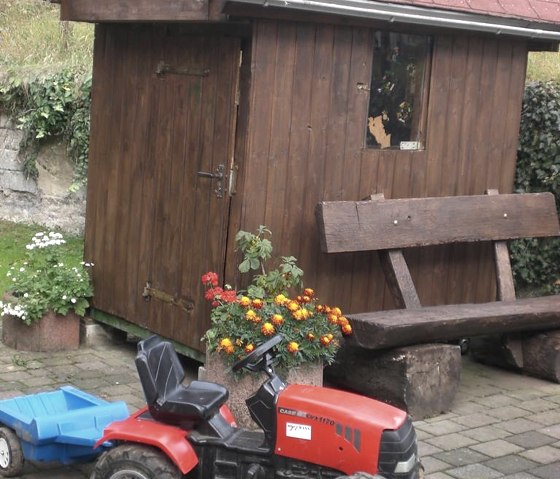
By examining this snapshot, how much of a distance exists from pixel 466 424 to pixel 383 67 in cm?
254

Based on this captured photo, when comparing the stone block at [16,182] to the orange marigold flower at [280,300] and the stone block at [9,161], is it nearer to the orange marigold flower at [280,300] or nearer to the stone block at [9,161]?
the stone block at [9,161]

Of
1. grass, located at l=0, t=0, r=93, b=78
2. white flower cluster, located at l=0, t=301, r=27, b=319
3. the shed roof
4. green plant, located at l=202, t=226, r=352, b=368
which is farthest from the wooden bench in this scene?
grass, located at l=0, t=0, r=93, b=78

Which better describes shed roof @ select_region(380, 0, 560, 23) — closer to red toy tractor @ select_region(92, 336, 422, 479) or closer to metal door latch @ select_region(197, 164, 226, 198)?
metal door latch @ select_region(197, 164, 226, 198)

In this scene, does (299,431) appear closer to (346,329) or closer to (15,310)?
(346,329)

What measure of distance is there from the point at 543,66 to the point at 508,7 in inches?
193

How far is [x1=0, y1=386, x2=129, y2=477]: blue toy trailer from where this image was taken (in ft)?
16.2

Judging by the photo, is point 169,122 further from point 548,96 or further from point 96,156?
point 548,96

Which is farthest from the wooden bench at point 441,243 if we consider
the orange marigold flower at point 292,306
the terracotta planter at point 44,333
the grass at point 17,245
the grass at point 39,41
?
the grass at point 39,41

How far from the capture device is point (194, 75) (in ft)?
22.5

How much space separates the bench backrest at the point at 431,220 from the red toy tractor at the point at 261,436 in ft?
6.96

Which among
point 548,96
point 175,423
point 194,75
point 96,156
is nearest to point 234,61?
point 194,75

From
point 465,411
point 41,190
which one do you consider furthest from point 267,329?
point 41,190

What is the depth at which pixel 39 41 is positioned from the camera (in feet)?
46.1

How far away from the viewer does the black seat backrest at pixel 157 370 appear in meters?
4.66
